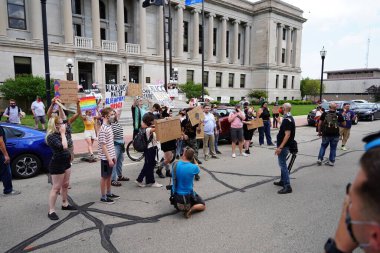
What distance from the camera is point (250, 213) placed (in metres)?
4.91

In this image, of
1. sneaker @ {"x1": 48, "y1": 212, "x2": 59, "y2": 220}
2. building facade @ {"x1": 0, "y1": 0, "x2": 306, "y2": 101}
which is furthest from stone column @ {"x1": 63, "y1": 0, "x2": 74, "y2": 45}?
sneaker @ {"x1": 48, "y1": 212, "x2": 59, "y2": 220}

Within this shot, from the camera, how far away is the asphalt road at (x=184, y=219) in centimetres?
389

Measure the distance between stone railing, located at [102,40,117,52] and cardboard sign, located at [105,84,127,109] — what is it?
2413 centimetres

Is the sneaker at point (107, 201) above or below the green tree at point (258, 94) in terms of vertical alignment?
below

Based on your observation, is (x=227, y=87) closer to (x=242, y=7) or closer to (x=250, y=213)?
(x=242, y=7)

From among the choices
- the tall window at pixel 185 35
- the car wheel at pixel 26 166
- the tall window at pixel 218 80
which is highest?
the tall window at pixel 185 35

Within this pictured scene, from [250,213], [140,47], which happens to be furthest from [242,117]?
[140,47]

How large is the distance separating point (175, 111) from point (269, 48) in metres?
32.0

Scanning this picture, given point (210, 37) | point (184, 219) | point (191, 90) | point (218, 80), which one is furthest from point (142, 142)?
point (218, 80)

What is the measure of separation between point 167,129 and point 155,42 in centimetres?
3436

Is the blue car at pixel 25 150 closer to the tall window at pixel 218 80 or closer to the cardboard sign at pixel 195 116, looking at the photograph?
the cardboard sign at pixel 195 116

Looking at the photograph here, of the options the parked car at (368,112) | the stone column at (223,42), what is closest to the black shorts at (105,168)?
the parked car at (368,112)

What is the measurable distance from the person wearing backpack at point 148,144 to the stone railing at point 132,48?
29.9 metres

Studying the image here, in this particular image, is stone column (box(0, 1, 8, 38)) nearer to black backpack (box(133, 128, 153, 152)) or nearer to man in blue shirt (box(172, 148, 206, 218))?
black backpack (box(133, 128, 153, 152))
